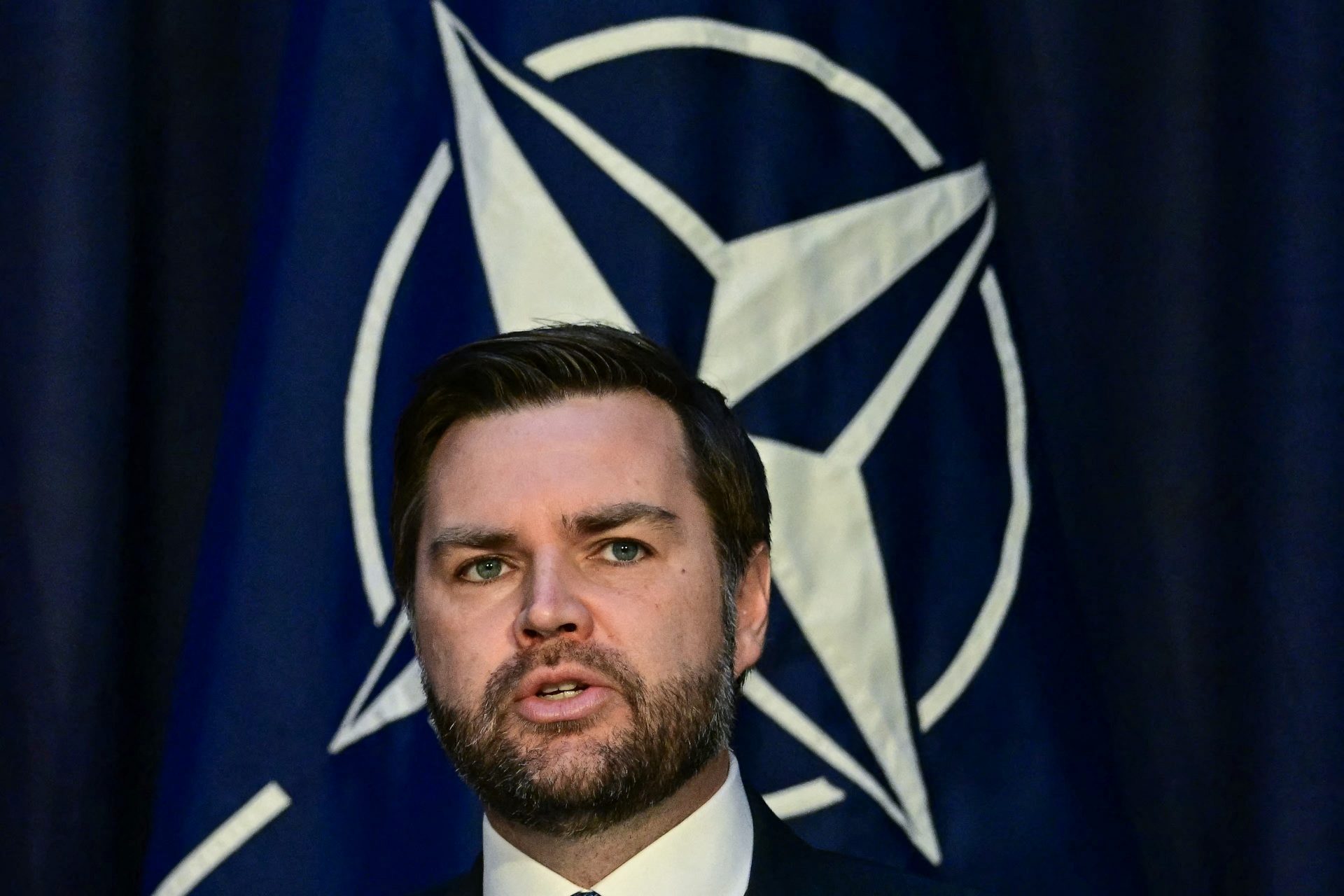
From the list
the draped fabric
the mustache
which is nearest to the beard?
the mustache

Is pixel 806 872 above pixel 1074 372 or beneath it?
beneath

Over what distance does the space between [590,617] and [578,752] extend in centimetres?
12

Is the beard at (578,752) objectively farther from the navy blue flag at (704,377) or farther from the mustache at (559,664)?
the navy blue flag at (704,377)

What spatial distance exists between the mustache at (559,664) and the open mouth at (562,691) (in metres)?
0.02

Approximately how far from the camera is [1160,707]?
7.92 ft

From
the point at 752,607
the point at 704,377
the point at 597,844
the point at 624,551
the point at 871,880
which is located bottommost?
the point at 871,880

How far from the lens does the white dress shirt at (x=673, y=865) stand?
1.52 metres

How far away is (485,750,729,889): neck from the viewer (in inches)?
60.4

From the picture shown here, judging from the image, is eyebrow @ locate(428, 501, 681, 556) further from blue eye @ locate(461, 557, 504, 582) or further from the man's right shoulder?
the man's right shoulder

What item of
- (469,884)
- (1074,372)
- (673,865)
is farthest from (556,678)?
(1074,372)

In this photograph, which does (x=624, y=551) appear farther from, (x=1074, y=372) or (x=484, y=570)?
(x=1074, y=372)

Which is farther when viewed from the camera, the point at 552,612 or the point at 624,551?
the point at 624,551

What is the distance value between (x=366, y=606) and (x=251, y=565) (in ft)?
0.47

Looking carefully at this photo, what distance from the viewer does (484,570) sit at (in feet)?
5.16
